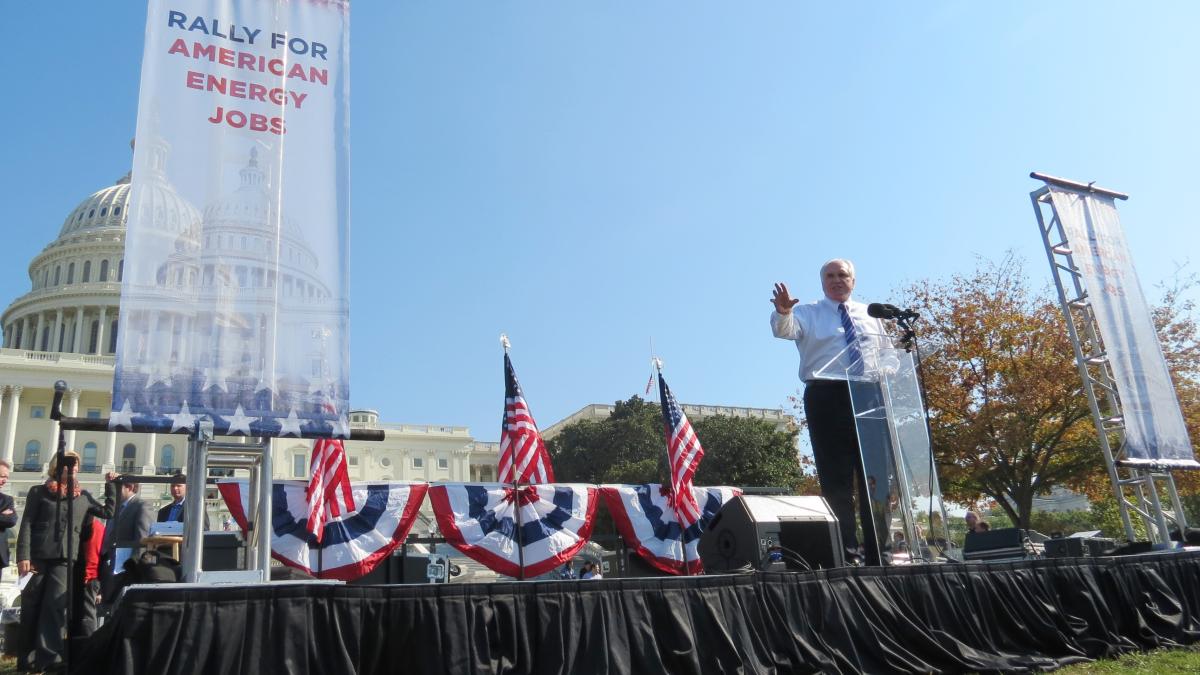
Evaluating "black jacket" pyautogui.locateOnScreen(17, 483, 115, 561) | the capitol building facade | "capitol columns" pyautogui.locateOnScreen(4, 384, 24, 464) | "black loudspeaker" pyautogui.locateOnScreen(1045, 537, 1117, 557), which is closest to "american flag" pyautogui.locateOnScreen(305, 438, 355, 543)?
"black jacket" pyautogui.locateOnScreen(17, 483, 115, 561)

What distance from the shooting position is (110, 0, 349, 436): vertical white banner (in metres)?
4.28

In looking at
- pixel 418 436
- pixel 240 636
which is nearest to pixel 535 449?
pixel 240 636

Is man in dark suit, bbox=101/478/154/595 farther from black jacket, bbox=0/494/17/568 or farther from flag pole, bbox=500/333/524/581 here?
flag pole, bbox=500/333/524/581

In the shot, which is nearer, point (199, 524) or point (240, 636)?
point (240, 636)

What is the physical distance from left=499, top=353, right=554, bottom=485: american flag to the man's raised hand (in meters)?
7.23

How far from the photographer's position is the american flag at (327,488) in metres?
11.4

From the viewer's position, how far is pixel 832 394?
221 inches

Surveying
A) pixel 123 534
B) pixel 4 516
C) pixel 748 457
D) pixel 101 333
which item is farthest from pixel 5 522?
pixel 101 333

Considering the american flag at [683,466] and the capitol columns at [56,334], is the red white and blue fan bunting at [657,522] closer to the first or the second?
the american flag at [683,466]

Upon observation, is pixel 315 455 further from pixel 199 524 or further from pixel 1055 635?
pixel 1055 635

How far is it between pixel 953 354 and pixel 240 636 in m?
17.6

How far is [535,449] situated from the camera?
12516mm

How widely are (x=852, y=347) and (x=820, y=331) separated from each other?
29 centimetres

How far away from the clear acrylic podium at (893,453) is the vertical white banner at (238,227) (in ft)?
10.3
